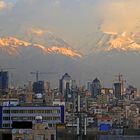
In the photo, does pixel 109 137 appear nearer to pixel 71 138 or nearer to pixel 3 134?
pixel 71 138

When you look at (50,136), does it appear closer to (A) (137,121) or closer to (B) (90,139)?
(B) (90,139)

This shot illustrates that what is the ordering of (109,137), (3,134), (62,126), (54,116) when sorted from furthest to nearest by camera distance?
(54,116) < (62,126) < (3,134) < (109,137)

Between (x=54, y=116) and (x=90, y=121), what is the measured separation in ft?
166

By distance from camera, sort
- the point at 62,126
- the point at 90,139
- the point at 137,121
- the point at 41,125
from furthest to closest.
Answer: the point at 137,121 → the point at 62,126 → the point at 90,139 → the point at 41,125

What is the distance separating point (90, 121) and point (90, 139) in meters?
83.7

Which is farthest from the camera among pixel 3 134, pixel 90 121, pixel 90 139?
pixel 90 121

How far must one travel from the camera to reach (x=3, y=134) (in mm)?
82188

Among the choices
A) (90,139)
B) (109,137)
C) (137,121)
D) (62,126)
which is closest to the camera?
(109,137)

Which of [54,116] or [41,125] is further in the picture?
[54,116]

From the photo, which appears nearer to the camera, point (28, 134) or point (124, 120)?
point (28, 134)

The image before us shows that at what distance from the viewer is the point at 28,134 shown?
68500mm

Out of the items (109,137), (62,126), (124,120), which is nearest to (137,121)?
(124,120)

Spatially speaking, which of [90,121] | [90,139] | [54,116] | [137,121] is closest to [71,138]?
[90,139]

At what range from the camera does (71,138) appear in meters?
79.1
